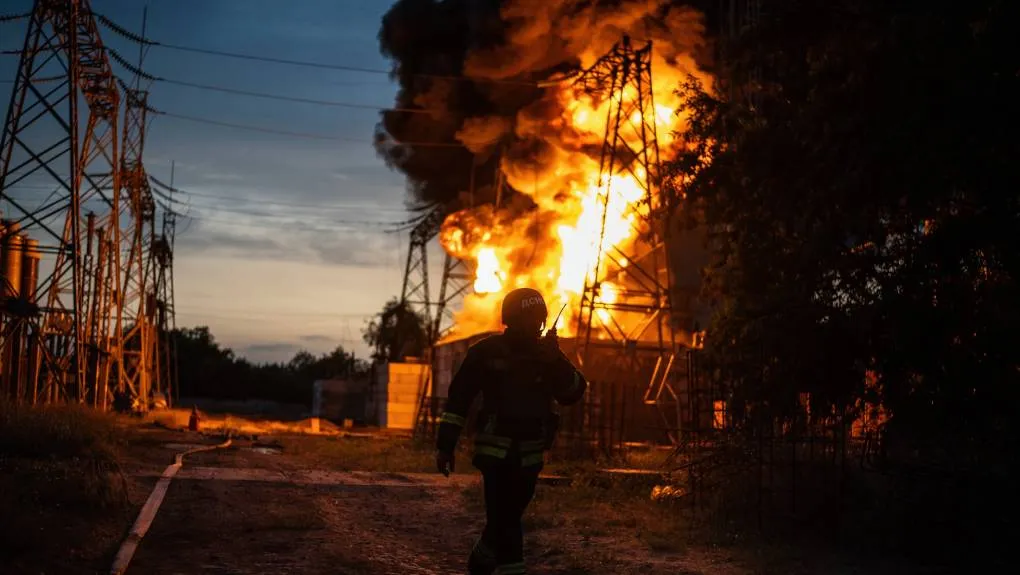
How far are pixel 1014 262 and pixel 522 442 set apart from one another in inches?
196

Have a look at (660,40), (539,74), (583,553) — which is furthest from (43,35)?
(583,553)

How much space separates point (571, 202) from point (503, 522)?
2508 cm

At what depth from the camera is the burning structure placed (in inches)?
1091

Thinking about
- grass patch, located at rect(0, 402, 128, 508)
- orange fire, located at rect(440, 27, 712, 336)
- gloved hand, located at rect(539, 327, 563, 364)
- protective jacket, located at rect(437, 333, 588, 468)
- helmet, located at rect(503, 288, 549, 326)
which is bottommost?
grass patch, located at rect(0, 402, 128, 508)

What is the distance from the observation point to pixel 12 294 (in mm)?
26406

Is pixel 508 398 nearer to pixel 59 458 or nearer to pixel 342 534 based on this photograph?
pixel 342 534

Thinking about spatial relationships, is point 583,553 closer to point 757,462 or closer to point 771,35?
point 757,462

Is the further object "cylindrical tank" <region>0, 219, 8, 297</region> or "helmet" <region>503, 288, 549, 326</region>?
"cylindrical tank" <region>0, 219, 8, 297</region>

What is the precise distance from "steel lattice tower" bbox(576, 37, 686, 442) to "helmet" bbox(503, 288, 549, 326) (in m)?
16.6

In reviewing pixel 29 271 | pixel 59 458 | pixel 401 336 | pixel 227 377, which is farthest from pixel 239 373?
pixel 59 458

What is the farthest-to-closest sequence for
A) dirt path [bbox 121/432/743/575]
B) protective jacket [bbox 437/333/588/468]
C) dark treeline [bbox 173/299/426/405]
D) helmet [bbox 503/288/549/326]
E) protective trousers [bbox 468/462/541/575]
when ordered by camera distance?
1. dark treeline [bbox 173/299/426/405]
2. dirt path [bbox 121/432/743/575]
3. helmet [bbox 503/288/549/326]
4. protective jacket [bbox 437/333/588/468]
5. protective trousers [bbox 468/462/541/575]

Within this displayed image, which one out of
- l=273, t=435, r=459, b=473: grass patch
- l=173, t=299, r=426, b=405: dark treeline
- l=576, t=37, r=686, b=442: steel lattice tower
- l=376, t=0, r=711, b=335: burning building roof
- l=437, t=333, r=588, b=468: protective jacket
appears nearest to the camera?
l=437, t=333, r=588, b=468: protective jacket

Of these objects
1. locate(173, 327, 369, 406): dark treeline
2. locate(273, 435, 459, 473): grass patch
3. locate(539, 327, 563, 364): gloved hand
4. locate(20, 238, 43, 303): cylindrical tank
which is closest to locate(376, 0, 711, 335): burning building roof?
locate(273, 435, 459, 473): grass patch

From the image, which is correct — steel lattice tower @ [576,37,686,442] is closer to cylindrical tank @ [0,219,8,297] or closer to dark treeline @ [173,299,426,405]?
cylindrical tank @ [0,219,8,297]
